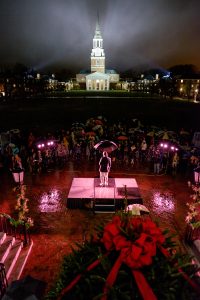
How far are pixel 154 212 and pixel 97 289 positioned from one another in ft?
33.9

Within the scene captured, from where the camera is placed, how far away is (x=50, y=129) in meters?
38.7

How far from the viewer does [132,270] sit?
10.7 feet

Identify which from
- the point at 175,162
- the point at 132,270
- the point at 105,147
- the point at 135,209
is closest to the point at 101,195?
the point at 105,147

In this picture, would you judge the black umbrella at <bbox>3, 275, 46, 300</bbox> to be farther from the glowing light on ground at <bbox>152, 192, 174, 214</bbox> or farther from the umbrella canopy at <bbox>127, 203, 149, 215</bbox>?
the glowing light on ground at <bbox>152, 192, 174, 214</bbox>

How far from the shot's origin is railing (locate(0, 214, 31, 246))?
10453mm

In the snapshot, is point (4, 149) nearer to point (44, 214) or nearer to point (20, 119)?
point (44, 214)

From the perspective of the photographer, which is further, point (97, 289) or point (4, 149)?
point (4, 149)

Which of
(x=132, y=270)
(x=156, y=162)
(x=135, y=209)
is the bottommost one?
(x=156, y=162)

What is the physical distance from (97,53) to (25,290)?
201 meters

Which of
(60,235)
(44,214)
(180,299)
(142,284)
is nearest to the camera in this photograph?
(142,284)

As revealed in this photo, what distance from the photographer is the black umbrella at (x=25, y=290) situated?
3967 millimetres

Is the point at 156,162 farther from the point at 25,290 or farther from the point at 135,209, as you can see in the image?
the point at 25,290

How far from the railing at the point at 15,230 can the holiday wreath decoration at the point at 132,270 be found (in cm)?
735

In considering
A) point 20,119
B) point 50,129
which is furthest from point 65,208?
point 20,119
